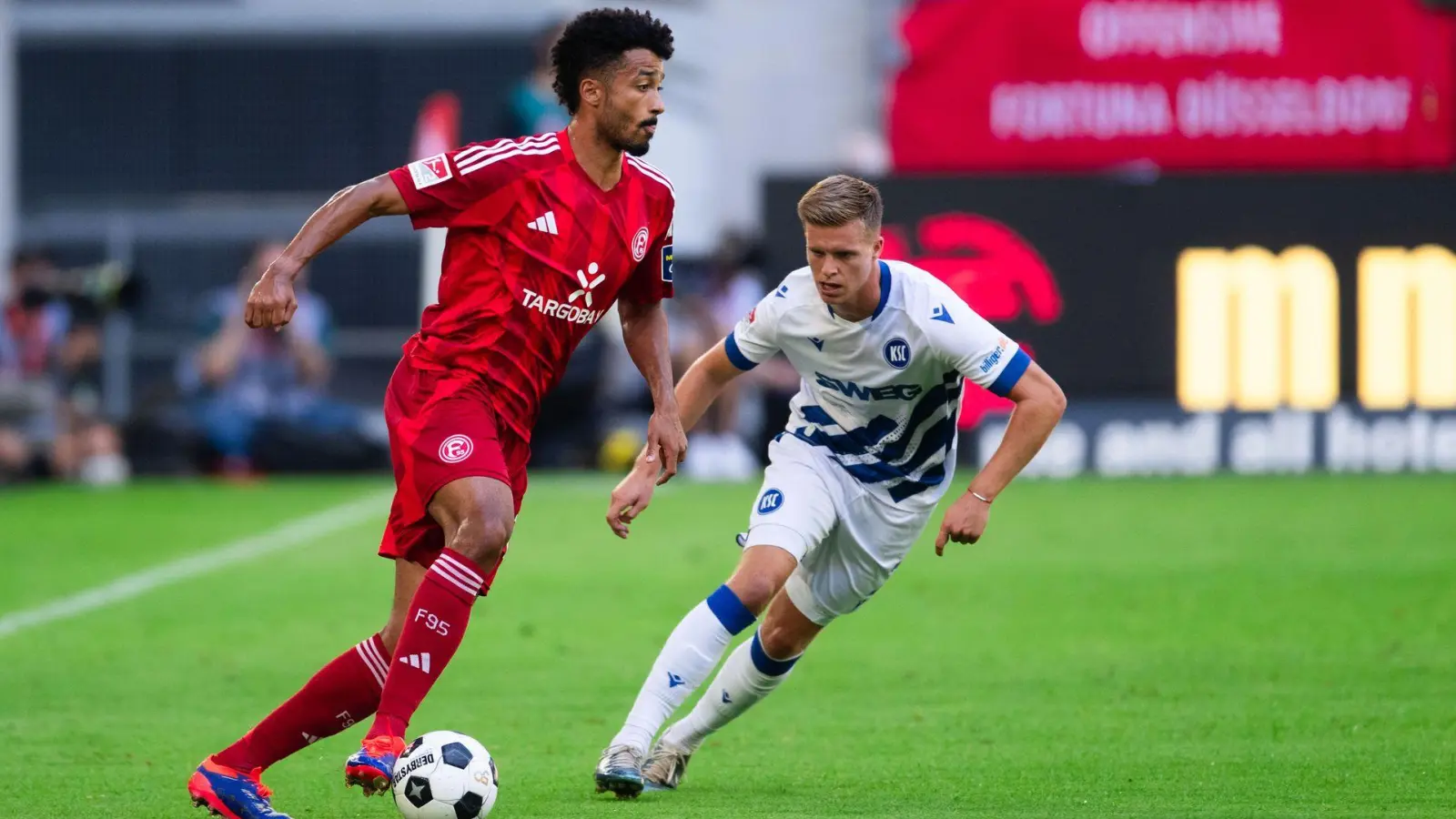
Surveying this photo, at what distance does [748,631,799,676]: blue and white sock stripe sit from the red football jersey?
1.12 meters

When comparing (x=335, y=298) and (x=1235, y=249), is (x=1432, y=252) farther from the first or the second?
(x=335, y=298)

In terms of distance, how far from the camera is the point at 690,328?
1969 centimetres

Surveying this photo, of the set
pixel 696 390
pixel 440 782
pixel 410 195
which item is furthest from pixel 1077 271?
pixel 440 782

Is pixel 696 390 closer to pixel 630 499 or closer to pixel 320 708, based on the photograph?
pixel 630 499

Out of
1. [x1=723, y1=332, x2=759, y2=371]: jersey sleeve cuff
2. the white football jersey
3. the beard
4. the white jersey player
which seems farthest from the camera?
[x1=723, y1=332, x2=759, y2=371]: jersey sleeve cuff

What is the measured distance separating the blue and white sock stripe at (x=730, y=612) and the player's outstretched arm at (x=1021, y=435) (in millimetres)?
642

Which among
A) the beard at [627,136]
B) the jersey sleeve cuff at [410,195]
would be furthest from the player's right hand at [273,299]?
the beard at [627,136]

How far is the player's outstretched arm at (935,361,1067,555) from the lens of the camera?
21.1ft

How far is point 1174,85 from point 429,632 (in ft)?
48.8

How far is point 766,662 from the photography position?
688cm

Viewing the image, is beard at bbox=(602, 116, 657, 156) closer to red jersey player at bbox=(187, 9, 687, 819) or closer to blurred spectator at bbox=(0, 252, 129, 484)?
red jersey player at bbox=(187, 9, 687, 819)

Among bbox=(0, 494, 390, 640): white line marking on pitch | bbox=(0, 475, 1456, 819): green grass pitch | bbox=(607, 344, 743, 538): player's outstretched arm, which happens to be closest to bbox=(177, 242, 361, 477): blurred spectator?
bbox=(0, 494, 390, 640): white line marking on pitch

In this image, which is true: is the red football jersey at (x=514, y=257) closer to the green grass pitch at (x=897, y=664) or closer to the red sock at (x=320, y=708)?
the red sock at (x=320, y=708)

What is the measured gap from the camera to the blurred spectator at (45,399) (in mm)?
18734
